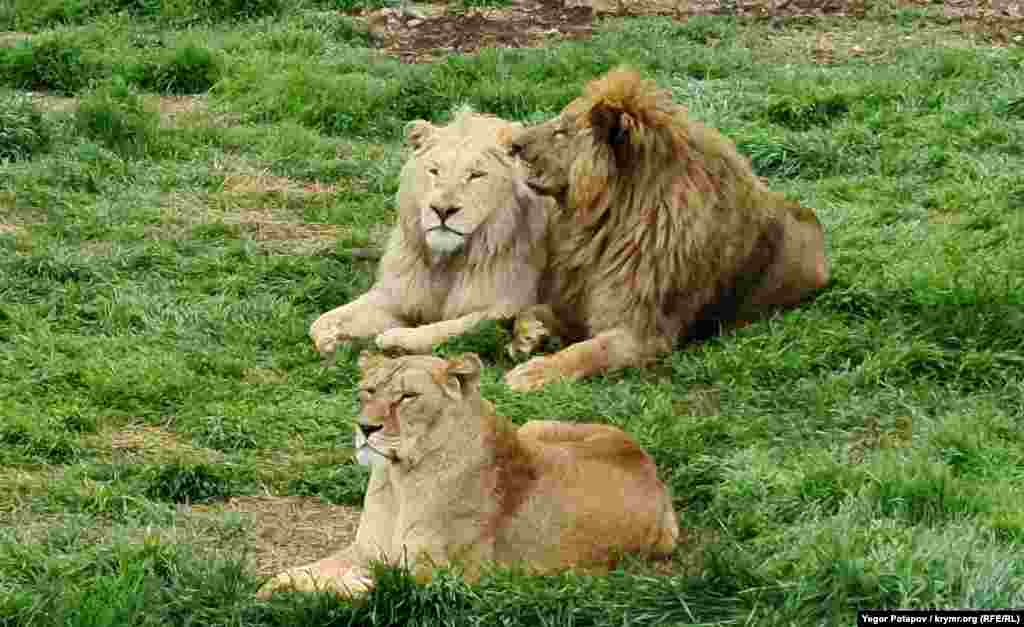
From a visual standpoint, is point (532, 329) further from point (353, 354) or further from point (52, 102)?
point (52, 102)

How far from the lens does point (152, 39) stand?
1397 cm

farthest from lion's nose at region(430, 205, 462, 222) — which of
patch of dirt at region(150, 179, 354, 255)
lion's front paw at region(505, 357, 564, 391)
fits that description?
patch of dirt at region(150, 179, 354, 255)

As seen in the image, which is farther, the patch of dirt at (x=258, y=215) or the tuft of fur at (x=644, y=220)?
the patch of dirt at (x=258, y=215)

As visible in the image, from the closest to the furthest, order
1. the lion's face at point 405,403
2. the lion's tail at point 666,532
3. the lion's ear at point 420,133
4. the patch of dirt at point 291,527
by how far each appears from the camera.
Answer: the lion's face at point 405,403, the lion's tail at point 666,532, the patch of dirt at point 291,527, the lion's ear at point 420,133

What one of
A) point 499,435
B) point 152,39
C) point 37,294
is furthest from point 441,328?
point 152,39

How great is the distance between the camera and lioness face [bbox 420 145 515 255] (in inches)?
337

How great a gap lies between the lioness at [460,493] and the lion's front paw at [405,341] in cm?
248

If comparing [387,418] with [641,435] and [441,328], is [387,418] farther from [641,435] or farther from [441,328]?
[441,328]

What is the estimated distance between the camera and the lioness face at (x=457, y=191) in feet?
28.1

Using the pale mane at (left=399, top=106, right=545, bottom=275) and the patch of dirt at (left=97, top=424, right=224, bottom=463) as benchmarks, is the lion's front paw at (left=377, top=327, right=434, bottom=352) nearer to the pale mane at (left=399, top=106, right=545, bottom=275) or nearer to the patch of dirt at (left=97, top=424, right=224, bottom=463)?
the pale mane at (left=399, top=106, right=545, bottom=275)

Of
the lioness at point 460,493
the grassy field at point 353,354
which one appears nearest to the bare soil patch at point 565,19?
the grassy field at point 353,354

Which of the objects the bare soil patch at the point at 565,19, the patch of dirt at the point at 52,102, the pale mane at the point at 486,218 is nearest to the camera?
the pale mane at the point at 486,218

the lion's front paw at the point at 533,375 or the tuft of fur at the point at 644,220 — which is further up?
the tuft of fur at the point at 644,220

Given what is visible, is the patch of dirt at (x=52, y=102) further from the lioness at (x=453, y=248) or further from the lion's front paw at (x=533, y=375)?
the lion's front paw at (x=533, y=375)
